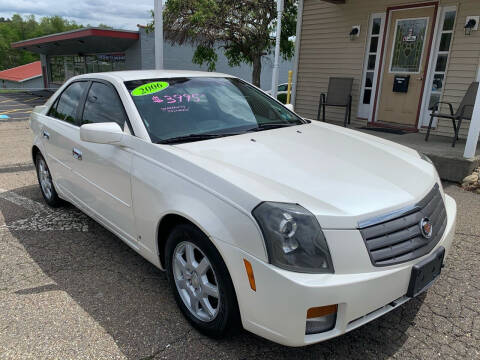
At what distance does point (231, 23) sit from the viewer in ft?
42.6

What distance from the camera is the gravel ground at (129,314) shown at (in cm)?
232

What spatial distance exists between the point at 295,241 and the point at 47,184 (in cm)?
365

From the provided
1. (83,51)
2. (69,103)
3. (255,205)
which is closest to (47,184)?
(69,103)

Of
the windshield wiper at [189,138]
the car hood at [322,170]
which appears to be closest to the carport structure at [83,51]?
the windshield wiper at [189,138]

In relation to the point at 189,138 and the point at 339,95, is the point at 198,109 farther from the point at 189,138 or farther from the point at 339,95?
the point at 339,95

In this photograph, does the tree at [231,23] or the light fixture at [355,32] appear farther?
the tree at [231,23]

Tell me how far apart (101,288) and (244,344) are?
124 cm

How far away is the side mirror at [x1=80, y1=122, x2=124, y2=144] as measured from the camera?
9.05 ft

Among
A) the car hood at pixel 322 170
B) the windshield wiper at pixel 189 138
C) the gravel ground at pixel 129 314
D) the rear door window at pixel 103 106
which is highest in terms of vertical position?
the rear door window at pixel 103 106

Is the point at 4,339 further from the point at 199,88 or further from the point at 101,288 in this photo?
the point at 199,88

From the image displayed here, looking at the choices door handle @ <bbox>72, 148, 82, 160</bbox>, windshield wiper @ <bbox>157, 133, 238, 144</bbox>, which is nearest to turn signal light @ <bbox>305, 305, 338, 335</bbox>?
windshield wiper @ <bbox>157, 133, 238, 144</bbox>

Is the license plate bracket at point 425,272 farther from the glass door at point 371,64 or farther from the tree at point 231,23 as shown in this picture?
the tree at point 231,23

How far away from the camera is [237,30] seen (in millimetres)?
13125

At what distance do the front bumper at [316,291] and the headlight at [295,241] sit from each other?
0.11ft
